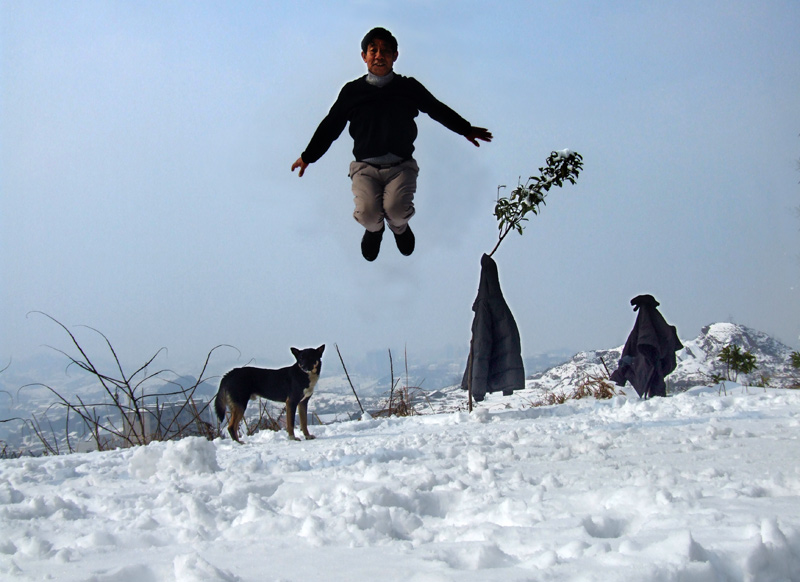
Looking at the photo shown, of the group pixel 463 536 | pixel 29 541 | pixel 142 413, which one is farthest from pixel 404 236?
pixel 142 413

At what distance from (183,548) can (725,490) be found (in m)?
1.98

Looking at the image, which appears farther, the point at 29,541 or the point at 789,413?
the point at 789,413

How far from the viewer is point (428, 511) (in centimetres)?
259

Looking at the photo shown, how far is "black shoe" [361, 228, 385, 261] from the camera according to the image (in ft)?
12.3

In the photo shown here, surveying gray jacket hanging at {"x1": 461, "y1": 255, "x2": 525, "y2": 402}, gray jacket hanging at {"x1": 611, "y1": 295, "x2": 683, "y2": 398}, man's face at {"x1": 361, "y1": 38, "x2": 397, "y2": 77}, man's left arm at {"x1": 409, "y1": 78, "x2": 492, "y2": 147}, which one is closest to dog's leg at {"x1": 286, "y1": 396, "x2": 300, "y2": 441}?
gray jacket hanging at {"x1": 461, "y1": 255, "x2": 525, "y2": 402}

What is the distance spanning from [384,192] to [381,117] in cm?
A: 41

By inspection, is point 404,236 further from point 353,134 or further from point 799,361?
point 799,361

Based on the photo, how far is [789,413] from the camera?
561cm

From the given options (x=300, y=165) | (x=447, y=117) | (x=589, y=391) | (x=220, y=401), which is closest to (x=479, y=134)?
(x=447, y=117)

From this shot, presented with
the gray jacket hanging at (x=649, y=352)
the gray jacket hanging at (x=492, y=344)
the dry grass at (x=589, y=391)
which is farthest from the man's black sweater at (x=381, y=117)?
the dry grass at (x=589, y=391)

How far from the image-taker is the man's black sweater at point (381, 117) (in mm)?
3578

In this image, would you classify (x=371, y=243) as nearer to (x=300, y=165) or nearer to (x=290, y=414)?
(x=300, y=165)

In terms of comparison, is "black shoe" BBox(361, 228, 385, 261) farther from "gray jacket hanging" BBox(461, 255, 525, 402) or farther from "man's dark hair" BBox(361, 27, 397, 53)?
"gray jacket hanging" BBox(461, 255, 525, 402)

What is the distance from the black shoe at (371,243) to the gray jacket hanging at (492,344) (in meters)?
3.25
